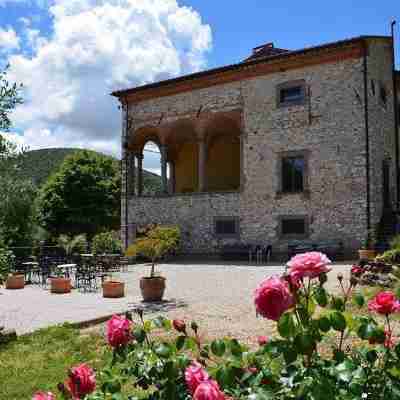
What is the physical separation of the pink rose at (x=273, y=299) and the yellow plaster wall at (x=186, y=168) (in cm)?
2540

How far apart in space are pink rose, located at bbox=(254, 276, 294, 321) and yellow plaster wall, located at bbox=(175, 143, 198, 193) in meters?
25.4

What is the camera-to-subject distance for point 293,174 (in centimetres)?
1936

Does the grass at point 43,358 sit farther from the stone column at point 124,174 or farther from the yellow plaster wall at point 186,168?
the yellow plaster wall at point 186,168

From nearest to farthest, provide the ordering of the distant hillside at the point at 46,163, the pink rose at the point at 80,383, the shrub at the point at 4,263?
the pink rose at the point at 80,383, the shrub at the point at 4,263, the distant hillside at the point at 46,163

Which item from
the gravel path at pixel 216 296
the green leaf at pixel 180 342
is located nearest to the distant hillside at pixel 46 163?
the gravel path at pixel 216 296

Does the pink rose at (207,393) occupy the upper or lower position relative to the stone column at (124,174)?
lower

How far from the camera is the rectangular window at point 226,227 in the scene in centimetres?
2026

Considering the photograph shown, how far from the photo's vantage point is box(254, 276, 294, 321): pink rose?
1.64m

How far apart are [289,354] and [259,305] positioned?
0.23 m

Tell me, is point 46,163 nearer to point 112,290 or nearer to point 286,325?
point 112,290

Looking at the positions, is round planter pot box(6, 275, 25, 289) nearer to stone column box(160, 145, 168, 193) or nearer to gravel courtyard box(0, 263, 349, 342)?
gravel courtyard box(0, 263, 349, 342)

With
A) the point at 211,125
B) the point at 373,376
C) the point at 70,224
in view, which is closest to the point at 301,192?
the point at 211,125

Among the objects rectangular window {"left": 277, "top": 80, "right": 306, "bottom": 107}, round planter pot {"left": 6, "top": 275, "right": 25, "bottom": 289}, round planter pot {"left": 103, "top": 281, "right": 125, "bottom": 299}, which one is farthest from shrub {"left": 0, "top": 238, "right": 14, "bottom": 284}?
rectangular window {"left": 277, "top": 80, "right": 306, "bottom": 107}

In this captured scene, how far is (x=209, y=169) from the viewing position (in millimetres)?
26594
